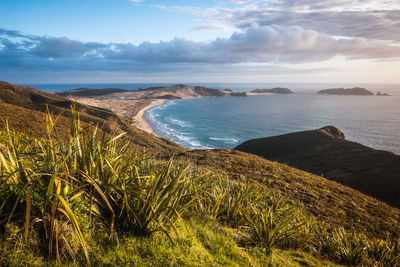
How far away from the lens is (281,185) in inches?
471

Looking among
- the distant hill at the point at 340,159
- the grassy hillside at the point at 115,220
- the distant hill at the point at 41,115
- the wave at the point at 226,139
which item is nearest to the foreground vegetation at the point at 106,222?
the grassy hillside at the point at 115,220

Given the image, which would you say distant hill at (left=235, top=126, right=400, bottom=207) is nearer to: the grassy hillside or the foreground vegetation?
the grassy hillside

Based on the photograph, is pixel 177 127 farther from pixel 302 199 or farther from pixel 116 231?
pixel 116 231

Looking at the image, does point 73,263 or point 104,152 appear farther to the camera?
point 104,152

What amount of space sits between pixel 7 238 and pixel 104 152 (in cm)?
169

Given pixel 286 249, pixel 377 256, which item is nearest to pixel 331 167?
pixel 377 256

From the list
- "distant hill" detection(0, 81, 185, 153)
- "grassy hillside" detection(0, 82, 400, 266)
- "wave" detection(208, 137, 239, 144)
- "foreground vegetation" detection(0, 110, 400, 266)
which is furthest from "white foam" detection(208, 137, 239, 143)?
"foreground vegetation" detection(0, 110, 400, 266)

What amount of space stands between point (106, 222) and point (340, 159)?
30510 millimetres

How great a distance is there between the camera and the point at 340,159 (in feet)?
87.3

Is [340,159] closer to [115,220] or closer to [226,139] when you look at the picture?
[115,220]

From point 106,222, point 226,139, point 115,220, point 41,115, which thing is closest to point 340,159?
point 115,220

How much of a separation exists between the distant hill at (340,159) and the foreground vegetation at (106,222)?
20.2 m

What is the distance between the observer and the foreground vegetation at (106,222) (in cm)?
231

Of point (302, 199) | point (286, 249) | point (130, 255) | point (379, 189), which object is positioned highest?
point (130, 255)
